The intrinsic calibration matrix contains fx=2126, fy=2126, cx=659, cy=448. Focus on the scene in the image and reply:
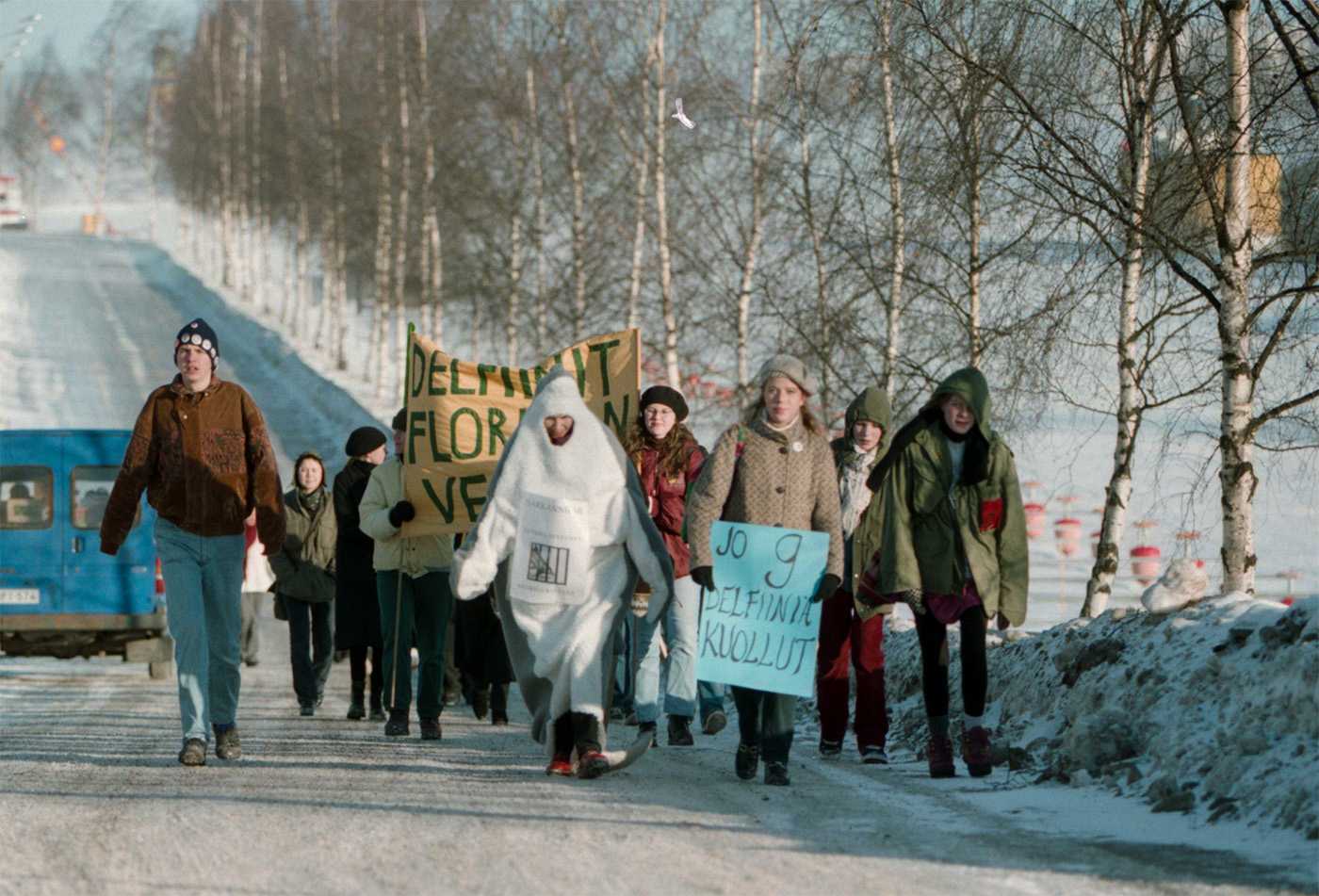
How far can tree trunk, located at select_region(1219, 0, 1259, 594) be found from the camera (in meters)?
11.5

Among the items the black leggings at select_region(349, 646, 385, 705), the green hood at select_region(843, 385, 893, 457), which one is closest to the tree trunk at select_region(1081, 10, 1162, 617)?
the green hood at select_region(843, 385, 893, 457)

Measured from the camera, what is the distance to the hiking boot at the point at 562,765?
31.9 ft

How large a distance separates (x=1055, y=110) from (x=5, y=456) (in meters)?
11.0

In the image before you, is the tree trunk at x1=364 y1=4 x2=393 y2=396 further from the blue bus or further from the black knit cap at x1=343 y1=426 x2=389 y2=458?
the black knit cap at x1=343 y1=426 x2=389 y2=458

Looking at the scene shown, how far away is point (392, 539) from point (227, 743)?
2.22 meters

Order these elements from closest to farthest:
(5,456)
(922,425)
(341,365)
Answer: (922,425), (5,456), (341,365)

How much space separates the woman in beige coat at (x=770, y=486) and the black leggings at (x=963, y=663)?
0.58 meters

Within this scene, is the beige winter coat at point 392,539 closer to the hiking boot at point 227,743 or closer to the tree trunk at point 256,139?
the hiking boot at point 227,743

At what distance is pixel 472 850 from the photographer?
731cm

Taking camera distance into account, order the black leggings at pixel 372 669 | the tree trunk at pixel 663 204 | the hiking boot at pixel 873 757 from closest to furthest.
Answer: the hiking boot at pixel 873 757 → the black leggings at pixel 372 669 → the tree trunk at pixel 663 204

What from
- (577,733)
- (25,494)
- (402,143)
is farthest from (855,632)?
(402,143)

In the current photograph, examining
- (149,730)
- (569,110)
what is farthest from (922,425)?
(569,110)

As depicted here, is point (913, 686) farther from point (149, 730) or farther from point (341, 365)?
point (341, 365)

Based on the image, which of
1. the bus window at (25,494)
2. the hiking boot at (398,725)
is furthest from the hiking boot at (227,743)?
the bus window at (25,494)
